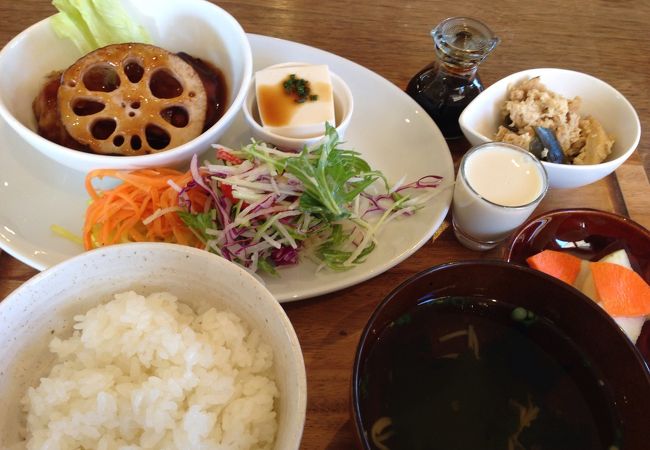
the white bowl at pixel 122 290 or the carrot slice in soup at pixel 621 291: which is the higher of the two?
the white bowl at pixel 122 290

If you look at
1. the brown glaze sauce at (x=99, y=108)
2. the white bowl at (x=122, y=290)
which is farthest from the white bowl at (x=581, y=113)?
the white bowl at (x=122, y=290)

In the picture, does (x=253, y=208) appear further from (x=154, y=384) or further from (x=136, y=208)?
(x=154, y=384)

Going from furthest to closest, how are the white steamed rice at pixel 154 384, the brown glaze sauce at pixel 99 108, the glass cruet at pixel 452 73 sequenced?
the glass cruet at pixel 452 73 < the brown glaze sauce at pixel 99 108 < the white steamed rice at pixel 154 384

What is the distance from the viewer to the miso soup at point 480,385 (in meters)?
1.09

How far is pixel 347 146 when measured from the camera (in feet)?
6.50

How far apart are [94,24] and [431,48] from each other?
139 centimetres

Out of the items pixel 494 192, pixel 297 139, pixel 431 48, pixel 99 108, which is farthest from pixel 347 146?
pixel 99 108

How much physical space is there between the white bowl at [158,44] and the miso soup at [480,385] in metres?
0.94

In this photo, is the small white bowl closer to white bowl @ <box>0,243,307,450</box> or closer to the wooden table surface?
the wooden table surface

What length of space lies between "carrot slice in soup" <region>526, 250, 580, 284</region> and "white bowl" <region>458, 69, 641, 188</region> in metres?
0.32

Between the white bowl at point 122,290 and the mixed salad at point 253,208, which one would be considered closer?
the white bowl at point 122,290

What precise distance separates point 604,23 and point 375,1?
1.16m

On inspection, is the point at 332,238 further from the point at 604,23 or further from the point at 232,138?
the point at 604,23

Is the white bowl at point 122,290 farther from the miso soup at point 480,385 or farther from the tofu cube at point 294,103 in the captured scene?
the tofu cube at point 294,103
